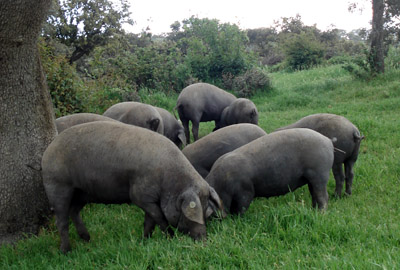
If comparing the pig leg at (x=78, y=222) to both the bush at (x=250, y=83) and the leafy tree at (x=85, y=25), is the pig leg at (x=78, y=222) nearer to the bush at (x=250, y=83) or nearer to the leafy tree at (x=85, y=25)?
the bush at (x=250, y=83)

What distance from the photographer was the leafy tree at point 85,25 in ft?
75.8

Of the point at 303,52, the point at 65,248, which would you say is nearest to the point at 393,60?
the point at 303,52

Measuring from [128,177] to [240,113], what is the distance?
5392mm

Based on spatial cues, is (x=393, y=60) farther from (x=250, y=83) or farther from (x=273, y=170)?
(x=273, y=170)

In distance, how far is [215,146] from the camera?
5.92 meters

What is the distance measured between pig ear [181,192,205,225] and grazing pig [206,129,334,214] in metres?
0.92

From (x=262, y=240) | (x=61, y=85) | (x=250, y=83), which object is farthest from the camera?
(x=250, y=83)

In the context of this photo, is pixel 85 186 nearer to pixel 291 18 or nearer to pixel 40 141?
pixel 40 141

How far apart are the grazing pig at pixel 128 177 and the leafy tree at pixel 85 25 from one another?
20.1 m

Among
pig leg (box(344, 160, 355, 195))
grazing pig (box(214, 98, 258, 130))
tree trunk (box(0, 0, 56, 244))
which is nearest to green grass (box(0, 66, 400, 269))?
pig leg (box(344, 160, 355, 195))

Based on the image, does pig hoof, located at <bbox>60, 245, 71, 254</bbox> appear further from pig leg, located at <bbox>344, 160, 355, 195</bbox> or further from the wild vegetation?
pig leg, located at <bbox>344, 160, 355, 195</bbox>

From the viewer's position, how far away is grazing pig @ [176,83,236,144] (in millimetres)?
9625

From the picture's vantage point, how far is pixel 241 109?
9141 millimetres

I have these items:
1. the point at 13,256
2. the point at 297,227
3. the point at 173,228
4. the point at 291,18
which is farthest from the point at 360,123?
the point at 291,18
